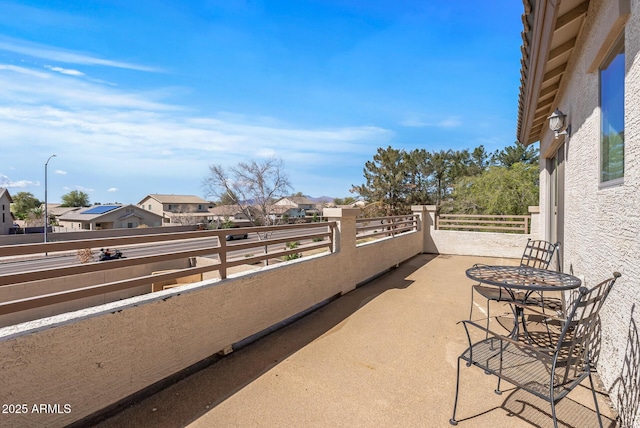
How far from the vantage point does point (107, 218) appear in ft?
118

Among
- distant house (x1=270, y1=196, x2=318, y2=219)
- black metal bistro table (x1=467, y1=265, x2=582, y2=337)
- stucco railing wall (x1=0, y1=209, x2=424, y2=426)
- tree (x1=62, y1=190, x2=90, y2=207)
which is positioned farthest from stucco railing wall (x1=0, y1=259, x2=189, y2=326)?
tree (x1=62, y1=190, x2=90, y2=207)

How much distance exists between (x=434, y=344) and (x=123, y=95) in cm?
1359

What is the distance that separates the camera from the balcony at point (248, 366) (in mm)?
1808

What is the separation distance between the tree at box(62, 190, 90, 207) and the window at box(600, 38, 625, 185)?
68.8 meters

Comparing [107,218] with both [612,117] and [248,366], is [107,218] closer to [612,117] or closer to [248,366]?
[248,366]

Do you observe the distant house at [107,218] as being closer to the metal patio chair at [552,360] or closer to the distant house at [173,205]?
the distant house at [173,205]

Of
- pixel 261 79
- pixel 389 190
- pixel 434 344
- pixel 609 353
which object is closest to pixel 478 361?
pixel 609 353

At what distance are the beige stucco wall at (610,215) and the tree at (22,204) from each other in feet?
203

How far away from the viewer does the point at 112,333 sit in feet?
6.63

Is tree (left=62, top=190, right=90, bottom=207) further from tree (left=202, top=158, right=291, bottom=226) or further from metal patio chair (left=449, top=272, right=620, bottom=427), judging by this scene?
metal patio chair (left=449, top=272, right=620, bottom=427)

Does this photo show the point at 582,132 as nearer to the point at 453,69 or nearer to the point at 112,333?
the point at 112,333

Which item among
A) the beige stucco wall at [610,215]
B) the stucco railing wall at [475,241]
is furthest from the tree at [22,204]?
the beige stucco wall at [610,215]

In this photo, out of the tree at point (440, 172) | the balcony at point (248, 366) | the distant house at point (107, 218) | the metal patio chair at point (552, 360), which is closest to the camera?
the metal patio chair at point (552, 360)

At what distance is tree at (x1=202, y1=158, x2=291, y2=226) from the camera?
2325 cm
